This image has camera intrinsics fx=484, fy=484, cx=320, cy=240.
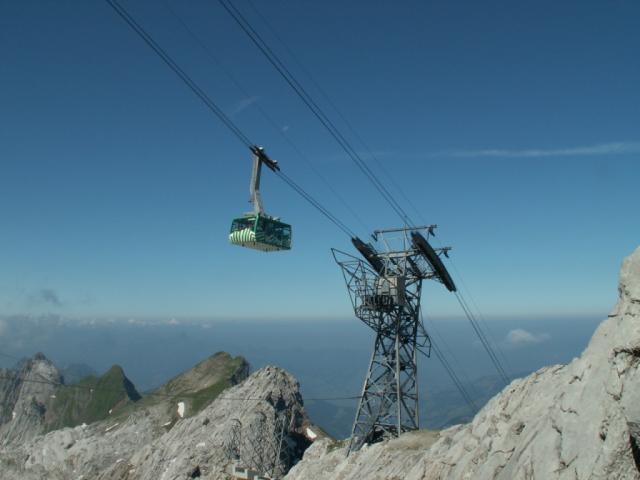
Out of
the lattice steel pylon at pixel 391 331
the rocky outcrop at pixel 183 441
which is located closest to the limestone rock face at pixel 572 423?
the lattice steel pylon at pixel 391 331

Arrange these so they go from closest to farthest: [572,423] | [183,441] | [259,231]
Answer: [572,423]
[259,231]
[183,441]

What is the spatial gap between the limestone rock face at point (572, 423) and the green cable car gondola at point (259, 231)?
13.9 meters

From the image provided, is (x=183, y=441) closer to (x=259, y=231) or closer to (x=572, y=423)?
(x=259, y=231)

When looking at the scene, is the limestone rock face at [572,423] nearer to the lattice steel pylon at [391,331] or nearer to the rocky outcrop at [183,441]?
the lattice steel pylon at [391,331]

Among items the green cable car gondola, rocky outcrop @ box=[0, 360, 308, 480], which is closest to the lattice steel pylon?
the green cable car gondola

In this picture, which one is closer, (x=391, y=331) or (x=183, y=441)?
(x=391, y=331)

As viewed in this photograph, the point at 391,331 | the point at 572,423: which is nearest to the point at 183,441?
the point at 391,331

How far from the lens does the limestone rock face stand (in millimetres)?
11812

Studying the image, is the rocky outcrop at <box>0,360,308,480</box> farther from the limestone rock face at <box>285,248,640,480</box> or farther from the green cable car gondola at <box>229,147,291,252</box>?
the limestone rock face at <box>285,248,640,480</box>

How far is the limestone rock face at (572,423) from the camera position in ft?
38.8

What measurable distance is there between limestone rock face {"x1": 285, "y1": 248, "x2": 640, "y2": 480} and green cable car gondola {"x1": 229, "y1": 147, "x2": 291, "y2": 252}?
13944 millimetres

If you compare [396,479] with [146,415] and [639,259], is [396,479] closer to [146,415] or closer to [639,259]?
[639,259]

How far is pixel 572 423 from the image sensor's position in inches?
545

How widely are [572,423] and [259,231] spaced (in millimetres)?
17511
